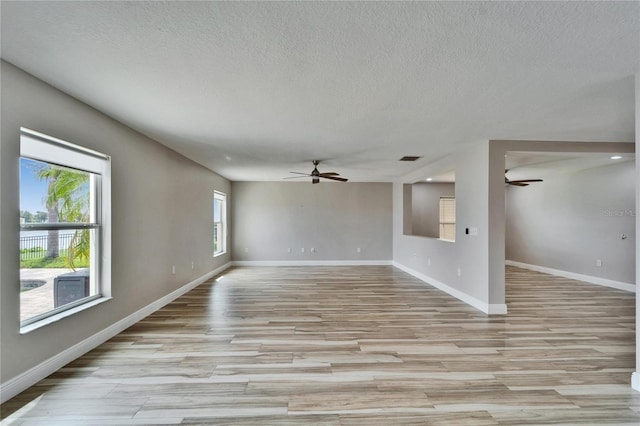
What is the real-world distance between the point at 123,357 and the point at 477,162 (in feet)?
16.5

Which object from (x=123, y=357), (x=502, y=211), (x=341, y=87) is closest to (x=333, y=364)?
(x=123, y=357)

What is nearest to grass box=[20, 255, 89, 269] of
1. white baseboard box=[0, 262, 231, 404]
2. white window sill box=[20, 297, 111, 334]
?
white window sill box=[20, 297, 111, 334]

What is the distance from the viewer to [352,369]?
2467 mm

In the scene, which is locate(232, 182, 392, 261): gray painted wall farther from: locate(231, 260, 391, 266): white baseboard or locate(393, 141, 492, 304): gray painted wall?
locate(393, 141, 492, 304): gray painted wall

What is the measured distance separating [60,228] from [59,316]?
80cm

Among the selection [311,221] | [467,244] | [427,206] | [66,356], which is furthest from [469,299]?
[66,356]

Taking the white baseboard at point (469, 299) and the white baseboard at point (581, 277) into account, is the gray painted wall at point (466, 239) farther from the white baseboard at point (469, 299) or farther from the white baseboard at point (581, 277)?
the white baseboard at point (581, 277)

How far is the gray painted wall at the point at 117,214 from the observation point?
206cm

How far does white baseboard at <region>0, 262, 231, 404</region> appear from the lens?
205 cm

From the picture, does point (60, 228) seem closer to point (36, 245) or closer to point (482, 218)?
point (36, 245)

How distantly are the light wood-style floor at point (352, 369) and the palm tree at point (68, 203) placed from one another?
1.04 metres

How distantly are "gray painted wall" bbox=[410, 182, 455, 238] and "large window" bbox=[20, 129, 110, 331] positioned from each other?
25.3 feet

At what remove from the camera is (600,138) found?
3.96 metres

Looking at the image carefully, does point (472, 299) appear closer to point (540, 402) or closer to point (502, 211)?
point (502, 211)
